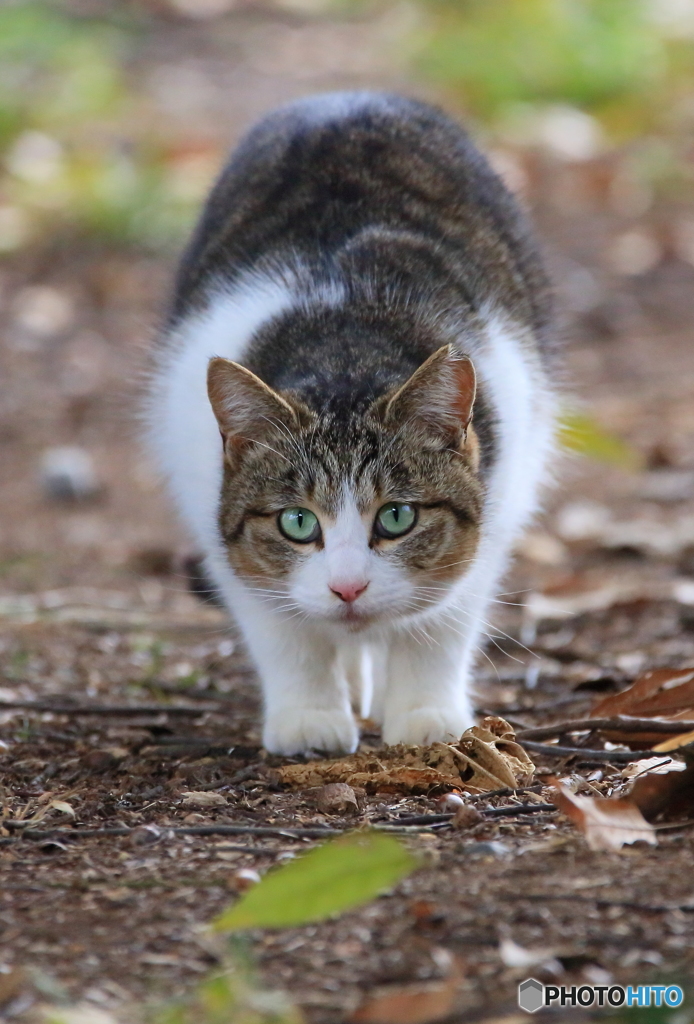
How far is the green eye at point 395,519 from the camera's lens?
111 inches

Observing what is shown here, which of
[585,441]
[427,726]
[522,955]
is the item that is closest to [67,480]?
[585,441]

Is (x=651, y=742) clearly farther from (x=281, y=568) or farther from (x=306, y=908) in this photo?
(x=306, y=908)

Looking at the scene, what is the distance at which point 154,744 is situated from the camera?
304 centimetres

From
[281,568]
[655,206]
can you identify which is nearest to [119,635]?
[281,568]

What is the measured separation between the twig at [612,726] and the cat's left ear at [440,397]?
668mm

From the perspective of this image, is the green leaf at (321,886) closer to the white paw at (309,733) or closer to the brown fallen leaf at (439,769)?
the brown fallen leaf at (439,769)

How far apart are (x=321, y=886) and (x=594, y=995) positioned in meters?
0.38

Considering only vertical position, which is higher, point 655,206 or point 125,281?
point 655,206

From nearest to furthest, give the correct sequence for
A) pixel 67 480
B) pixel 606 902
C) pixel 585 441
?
pixel 606 902, pixel 585 441, pixel 67 480

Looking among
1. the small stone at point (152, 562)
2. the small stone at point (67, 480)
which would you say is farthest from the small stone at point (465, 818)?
the small stone at point (67, 480)

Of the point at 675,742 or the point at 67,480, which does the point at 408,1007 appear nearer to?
the point at 675,742

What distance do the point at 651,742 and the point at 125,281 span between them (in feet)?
18.3

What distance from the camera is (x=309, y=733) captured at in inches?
117

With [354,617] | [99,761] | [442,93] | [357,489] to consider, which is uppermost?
[442,93]
